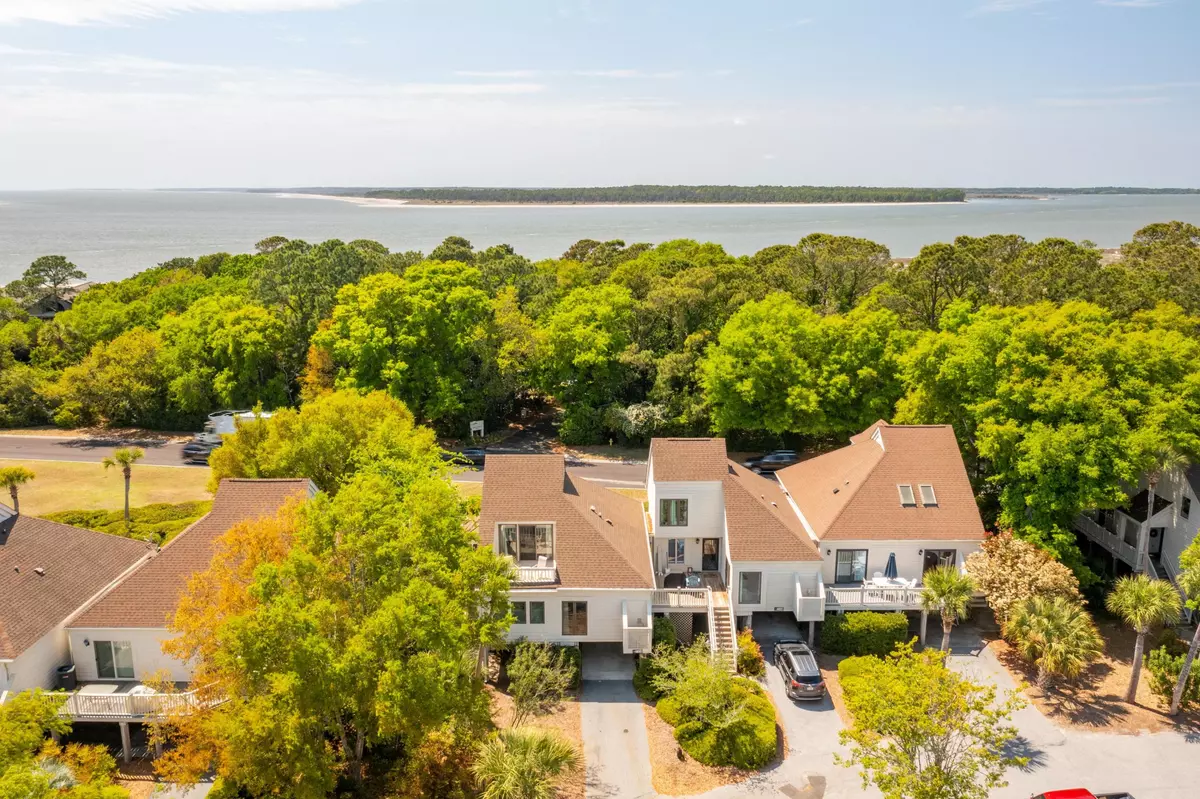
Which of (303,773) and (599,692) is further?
(599,692)

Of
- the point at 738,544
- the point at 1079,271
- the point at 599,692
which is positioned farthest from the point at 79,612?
the point at 1079,271

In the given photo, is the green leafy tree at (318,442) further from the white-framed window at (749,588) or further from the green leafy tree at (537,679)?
the white-framed window at (749,588)

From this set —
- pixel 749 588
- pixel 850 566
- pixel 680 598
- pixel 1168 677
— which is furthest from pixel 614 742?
pixel 1168 677

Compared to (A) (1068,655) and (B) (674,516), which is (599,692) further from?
(A) (1068,655)

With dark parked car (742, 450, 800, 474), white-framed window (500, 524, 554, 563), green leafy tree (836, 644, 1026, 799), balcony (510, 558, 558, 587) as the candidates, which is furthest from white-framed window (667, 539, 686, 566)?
dark parked car (742, 450, 800, 474)

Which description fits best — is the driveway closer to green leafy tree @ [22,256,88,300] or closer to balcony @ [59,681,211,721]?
balcony @ [59,681,211,721]

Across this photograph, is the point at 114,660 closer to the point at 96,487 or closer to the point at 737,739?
the point at 737,739
